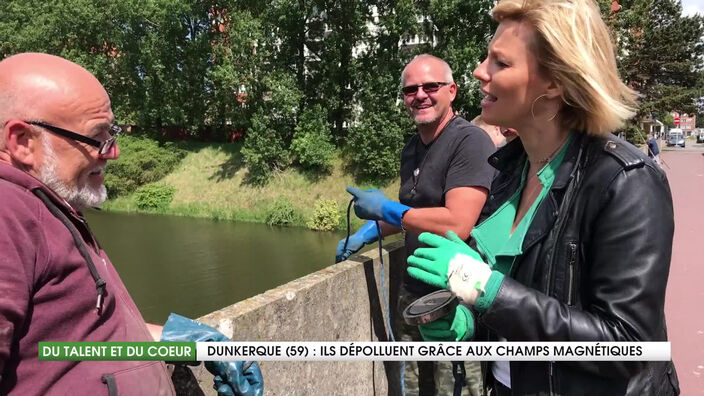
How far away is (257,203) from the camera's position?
79.6 ft

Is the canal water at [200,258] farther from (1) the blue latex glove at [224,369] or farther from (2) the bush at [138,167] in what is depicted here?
(1) the blue latex glove at [224,369]

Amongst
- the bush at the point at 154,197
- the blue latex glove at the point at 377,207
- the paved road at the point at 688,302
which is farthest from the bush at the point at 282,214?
the blue latex glove at the point at 377,207

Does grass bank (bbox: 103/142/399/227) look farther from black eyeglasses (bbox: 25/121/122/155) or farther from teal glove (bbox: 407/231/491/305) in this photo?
teal glove (bbox: 407/231/491/305)

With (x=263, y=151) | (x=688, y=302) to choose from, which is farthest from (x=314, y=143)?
(x=688, y=302)

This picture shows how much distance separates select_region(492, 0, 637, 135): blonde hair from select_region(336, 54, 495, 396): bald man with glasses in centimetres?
110

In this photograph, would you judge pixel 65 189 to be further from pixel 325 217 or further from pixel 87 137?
pixel 325 217

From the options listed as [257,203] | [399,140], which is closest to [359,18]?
[399,140]

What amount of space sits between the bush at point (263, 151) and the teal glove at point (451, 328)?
937 inches

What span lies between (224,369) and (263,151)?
77.9ft

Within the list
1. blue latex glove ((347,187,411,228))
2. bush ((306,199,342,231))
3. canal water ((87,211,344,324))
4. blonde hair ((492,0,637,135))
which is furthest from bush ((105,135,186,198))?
blonde hair ((492,0,637,135))

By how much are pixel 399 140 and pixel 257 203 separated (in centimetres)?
774

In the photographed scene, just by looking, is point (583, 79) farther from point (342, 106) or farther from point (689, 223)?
point (342, 106)

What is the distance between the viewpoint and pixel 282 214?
22719mm

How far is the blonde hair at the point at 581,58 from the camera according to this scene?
4.29ft
